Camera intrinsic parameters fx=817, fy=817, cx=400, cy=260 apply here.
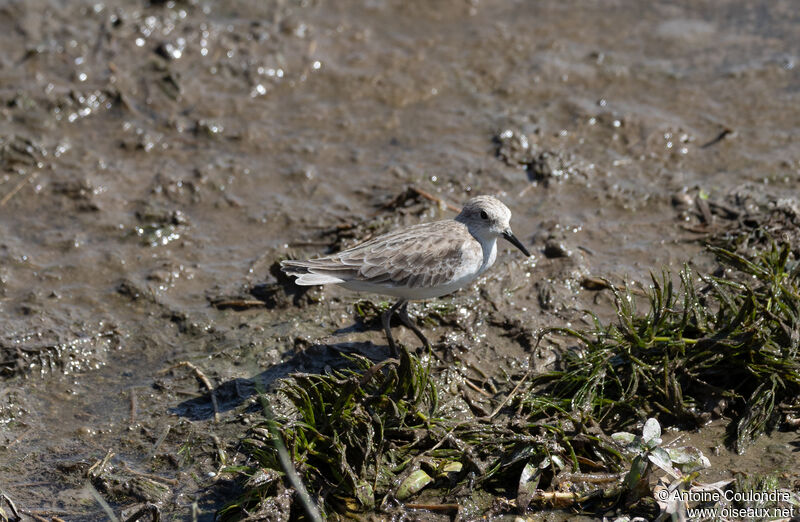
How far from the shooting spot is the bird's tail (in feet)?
21.6

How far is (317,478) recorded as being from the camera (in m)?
5.71

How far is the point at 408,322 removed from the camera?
7066mm

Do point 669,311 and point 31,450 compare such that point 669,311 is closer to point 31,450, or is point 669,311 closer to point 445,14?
point 31,450

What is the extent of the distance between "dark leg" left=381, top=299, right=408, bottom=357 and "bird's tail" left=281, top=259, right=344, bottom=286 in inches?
22.2

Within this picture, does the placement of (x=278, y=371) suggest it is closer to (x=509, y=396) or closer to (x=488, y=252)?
(x=509, y=396)

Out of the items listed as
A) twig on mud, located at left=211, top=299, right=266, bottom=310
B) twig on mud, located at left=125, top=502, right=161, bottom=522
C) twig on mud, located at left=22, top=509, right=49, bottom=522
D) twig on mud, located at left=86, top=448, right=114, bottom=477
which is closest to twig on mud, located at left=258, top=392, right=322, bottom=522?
twig on mud, located at left=125, top=502, right=161, bottom=522

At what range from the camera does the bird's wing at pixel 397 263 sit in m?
6.68

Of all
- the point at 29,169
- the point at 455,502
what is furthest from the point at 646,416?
the point at 29,169

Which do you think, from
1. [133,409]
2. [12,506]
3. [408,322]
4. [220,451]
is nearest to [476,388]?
[408,322]

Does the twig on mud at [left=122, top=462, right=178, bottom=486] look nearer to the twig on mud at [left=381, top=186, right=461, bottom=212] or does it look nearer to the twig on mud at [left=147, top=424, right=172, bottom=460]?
the twig on mud at [left=147, top=424, right=172, bottom=460]

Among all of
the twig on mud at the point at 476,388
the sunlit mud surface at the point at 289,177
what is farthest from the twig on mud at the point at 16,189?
the twig on mud at the point at 476,388

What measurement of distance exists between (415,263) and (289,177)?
304 centimetres

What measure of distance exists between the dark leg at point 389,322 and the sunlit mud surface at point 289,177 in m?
0.30

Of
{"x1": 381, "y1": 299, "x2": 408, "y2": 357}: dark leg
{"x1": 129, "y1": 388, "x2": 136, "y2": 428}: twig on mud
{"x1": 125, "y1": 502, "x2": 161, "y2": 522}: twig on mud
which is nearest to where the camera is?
{"x1": 125, "y1": 502, "x2": 161, "y2": 522}: twig on mud
